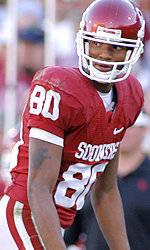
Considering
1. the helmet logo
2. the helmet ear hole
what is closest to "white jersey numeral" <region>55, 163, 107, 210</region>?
the helmet ear hole

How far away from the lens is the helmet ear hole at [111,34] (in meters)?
3.82

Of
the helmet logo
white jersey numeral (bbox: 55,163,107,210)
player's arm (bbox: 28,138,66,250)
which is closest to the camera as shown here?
player's arm (bbox: 28,138,66,250)

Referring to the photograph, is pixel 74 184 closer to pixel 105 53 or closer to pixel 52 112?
pixel 52 112

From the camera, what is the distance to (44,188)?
370 cm

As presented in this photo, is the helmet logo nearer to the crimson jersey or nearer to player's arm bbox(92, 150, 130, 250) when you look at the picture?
the crimson jersey

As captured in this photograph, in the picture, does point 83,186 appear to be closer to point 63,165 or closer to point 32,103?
point 63,165

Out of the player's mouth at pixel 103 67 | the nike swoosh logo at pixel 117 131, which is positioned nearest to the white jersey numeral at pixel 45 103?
the player's mouth at pixel 103 67

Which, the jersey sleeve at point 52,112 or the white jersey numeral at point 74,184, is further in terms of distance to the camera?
the white jersey numeral at point 74,184

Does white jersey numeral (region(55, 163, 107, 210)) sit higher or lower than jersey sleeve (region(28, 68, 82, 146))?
lower

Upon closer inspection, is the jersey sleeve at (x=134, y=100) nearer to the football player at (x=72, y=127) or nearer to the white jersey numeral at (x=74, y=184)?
the football player at (x=72, y=127)

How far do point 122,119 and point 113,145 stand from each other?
112mm

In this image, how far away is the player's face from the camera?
3.82 metres

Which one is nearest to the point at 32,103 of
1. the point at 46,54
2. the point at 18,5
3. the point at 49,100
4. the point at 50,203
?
the point at 49,100

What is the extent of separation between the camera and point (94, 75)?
151 inches
